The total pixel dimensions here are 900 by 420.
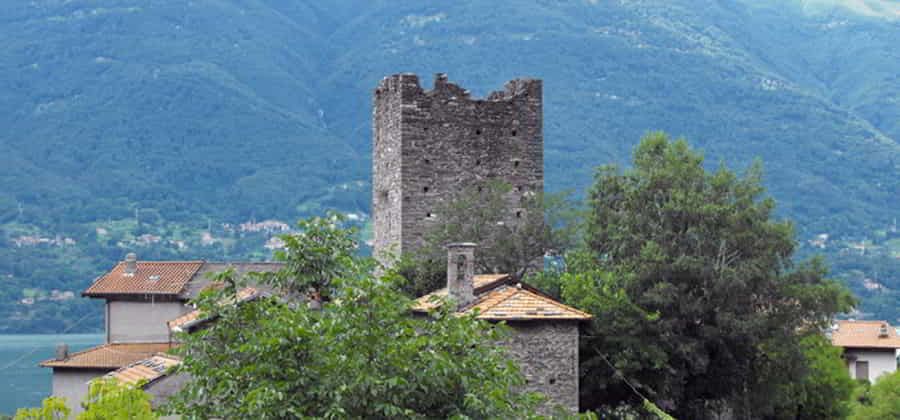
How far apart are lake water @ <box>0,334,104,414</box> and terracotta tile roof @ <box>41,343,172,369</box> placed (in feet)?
102

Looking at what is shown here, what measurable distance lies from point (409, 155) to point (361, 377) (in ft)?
91.7

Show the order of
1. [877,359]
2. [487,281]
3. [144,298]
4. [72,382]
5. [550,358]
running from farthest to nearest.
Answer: [877,359]
[144,298]
[72,382]
[487,281]
[550,358]

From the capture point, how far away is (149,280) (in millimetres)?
60656

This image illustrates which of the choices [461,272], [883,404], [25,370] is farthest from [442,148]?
[25,370]

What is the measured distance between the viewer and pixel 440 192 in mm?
48938

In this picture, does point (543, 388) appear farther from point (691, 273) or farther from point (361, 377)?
point (361, 377)

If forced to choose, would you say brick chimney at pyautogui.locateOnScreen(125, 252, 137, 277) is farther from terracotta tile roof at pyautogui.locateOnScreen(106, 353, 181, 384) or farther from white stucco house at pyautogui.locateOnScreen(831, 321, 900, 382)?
white stucco house at pyautogui.locateOnScreen(831, 321, 900, 382)

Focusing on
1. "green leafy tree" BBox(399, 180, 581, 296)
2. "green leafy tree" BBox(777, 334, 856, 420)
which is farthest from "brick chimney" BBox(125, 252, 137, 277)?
"green leafy tree" BBox(777, 334, 856, 420)

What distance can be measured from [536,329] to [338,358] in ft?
41.1

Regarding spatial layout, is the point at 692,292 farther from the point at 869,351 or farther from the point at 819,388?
the point at 869,351

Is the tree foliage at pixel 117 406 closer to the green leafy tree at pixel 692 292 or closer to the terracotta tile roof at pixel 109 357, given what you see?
the green leafy tree at pixel 692 292

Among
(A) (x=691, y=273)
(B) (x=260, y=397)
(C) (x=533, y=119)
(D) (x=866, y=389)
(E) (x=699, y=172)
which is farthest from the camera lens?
(D) (x=866, y=389)

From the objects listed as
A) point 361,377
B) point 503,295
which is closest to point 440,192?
point 503,295

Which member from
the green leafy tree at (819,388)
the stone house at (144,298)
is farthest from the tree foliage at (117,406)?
the stone house at (144,298)
